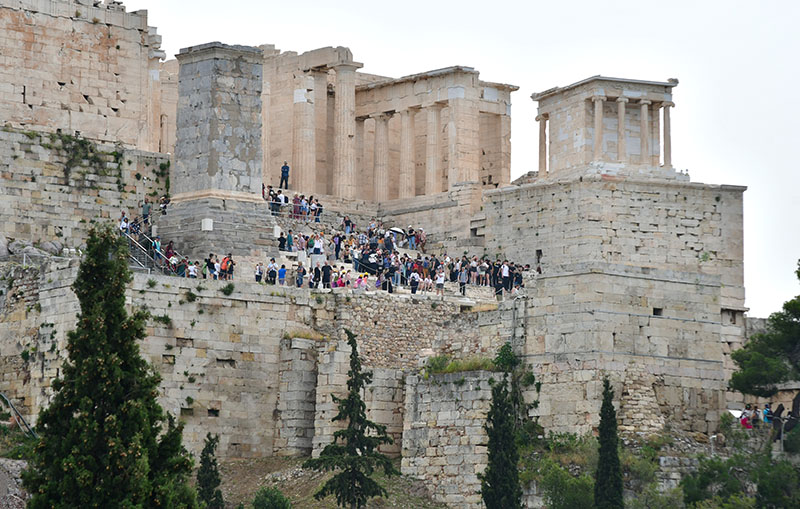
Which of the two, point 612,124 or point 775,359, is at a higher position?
point 612,124

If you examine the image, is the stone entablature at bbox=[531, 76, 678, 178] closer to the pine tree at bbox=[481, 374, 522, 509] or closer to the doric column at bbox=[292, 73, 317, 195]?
the doric column at bbox=[292, 73, 317, 195]

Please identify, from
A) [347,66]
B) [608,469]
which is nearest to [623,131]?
[347,66]

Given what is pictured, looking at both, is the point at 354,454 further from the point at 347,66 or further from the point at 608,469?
the point at 347,66

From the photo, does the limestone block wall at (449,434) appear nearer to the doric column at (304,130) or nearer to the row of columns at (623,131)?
the row of columns at (623,131)

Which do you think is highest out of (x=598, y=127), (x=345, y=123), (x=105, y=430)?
(x=345, y=123)

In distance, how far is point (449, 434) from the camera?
50688mm

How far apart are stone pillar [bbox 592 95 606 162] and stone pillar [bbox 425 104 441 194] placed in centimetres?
629

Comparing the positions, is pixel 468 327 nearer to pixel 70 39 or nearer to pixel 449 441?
pixel 449 441

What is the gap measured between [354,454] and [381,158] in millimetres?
27127

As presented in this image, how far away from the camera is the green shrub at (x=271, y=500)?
160 feet

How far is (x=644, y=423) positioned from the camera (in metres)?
48.7

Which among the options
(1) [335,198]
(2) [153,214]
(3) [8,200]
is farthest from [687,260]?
(3) [8,200]

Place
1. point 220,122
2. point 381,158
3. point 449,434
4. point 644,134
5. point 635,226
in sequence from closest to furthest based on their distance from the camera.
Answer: point 449,434 → point 220,122 → point 635,226 → point 644,134 → point 381,158

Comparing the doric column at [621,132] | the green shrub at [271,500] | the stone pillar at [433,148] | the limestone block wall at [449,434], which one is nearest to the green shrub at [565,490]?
the limestone block wall at [449,434]
